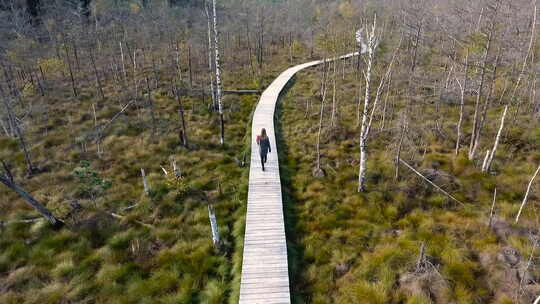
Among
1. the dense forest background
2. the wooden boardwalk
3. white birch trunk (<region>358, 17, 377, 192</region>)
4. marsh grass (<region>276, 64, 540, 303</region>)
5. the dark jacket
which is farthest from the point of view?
the dark jacket

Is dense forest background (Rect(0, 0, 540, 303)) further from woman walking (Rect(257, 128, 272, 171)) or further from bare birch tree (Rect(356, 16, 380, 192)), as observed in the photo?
woman walking (Rect(257, 128, 272, 171))

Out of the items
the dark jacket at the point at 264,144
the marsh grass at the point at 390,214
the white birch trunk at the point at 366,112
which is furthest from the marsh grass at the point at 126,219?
the white birch trunk at the point at 366,112

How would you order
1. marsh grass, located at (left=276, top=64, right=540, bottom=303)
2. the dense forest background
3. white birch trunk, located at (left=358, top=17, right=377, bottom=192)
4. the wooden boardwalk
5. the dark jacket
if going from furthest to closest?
the dark jacket, white birch trunk, located at (left=358, top=17, right=377, bottom=192), the dense forest background, marsh grass, located at (left=276, top=64, right=540, bottom=303), the wooden boardwalk

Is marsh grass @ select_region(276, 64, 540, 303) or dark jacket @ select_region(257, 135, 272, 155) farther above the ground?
dark jacket @ select_region(257, 135, 272, 155)

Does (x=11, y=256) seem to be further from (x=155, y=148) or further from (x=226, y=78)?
(x=226, y=78)

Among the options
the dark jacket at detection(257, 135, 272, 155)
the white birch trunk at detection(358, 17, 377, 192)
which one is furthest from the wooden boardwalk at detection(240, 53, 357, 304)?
the white birch trunk at detection(358, 17, 377, 192)

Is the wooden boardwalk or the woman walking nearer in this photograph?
the wooden boardwalk

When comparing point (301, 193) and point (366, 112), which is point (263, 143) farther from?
point (366, 112)

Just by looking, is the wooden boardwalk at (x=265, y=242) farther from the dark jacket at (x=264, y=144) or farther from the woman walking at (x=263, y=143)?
the dark jacket at (x=264, y=144)
